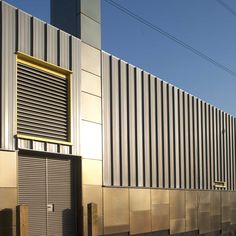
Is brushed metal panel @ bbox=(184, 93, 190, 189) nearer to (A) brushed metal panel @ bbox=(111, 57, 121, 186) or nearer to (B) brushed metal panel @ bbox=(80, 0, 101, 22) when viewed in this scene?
(A) brushed metal panel @ bbox=(111, 57, 121, 186)

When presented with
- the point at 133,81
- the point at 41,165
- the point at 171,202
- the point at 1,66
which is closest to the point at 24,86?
the point at 1,66

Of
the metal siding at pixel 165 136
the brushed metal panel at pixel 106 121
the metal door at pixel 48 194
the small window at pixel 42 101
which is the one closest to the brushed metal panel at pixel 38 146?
the small window at pixel 42 101

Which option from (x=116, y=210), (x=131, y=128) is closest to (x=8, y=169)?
(x=116, y=210)

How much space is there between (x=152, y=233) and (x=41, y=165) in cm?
695

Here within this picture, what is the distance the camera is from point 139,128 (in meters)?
19.7

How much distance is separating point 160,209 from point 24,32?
960 centimetres

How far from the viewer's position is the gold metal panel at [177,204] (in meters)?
21.9

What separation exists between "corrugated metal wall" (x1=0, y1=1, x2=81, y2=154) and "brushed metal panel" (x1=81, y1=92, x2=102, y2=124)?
0.33 m

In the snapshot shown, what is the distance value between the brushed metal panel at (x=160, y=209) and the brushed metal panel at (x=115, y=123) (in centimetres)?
274

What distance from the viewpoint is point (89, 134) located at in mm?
16672

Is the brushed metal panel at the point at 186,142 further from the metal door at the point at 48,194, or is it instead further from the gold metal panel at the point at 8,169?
the gold metal panel at the point at 8,169

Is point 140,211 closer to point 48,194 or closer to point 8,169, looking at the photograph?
point 48,194

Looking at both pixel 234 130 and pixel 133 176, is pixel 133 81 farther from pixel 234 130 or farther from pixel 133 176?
pixel 234 130

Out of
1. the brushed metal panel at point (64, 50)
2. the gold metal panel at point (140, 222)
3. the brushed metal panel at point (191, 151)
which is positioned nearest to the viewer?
the brushed metal panel at point (64, 50)
